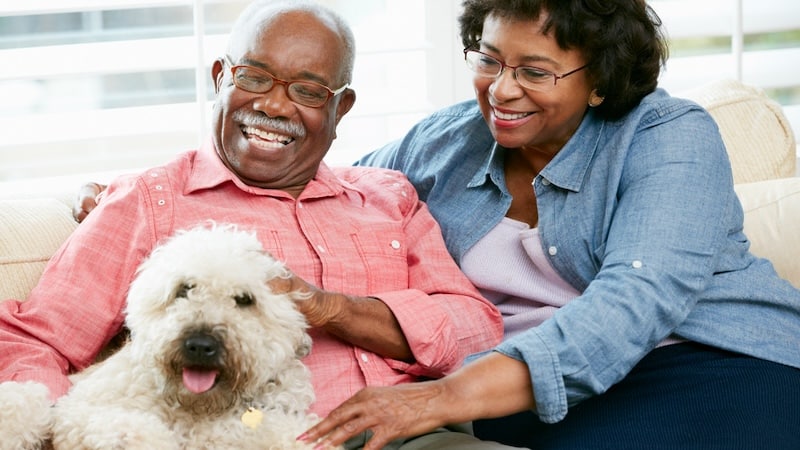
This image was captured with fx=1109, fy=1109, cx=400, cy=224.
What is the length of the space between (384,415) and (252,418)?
0.21 m

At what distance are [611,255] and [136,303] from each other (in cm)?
86

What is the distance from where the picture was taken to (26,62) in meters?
2.98

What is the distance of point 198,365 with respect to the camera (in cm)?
168

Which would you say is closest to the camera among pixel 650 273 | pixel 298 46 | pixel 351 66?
pixel 650 273

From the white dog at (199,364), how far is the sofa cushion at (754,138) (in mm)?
1392

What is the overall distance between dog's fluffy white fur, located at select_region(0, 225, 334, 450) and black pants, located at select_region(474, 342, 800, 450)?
0.54m

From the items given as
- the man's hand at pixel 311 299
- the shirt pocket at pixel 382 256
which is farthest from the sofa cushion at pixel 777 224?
the man's hand at pixel 311 299

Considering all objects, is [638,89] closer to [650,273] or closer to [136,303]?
[650,273]

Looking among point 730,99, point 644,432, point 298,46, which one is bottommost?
point 644,432

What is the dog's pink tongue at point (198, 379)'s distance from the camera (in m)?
1.69

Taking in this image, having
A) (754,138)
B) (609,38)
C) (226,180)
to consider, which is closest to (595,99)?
(609,38)

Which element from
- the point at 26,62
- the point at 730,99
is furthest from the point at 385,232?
the point at 26,62

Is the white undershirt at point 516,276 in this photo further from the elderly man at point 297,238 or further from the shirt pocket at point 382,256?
the shirt pocket at point 382,256

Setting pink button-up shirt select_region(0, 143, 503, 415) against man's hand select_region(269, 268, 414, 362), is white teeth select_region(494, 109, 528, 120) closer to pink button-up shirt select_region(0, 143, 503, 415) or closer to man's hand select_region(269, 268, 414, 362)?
pink button-up shirt select_region(0, 143, 503, 415)
